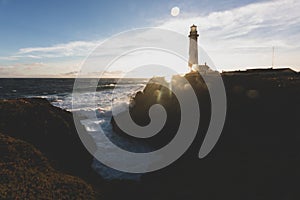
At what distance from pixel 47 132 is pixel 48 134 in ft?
0.35

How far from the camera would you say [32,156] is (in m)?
5.98

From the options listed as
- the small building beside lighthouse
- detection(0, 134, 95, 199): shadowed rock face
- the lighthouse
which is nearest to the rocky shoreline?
detection(0, 134, 95, 199): shadowed rock face

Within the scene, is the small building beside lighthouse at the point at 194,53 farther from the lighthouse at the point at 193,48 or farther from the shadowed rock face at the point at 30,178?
the shadowed rock face at the point at 30,178

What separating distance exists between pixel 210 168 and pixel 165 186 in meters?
1.88

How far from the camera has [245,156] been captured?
7.65 metres

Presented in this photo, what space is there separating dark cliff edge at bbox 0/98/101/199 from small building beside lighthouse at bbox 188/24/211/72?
2396 centimetres

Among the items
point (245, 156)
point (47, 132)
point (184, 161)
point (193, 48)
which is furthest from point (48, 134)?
point (193, 48)

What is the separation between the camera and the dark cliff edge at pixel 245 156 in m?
6.54

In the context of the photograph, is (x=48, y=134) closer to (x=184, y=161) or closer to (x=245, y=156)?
(x=184, y=161)

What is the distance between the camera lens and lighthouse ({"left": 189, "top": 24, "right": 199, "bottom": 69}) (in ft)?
94.9

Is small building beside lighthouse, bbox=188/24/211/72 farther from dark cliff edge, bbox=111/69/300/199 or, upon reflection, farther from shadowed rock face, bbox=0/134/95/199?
shadowed rock face, bbox=0/134/95/199

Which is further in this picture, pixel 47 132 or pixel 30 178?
pixel 47 132

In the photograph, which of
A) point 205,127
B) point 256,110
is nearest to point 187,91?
point 205,127

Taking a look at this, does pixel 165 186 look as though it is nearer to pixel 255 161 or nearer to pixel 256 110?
pixel 255 161
